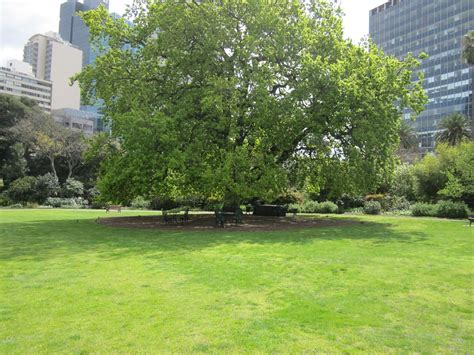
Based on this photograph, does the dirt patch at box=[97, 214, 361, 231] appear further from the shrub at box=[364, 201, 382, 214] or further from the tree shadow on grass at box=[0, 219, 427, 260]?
the shrub at box=[364, 201, 382, 214]

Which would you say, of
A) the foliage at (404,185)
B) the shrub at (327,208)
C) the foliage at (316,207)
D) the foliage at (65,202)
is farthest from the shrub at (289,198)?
the foliage at (65,202)

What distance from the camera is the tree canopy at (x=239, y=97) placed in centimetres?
2055

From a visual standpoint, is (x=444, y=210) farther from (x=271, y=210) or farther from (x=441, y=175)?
(x=271, y=210)

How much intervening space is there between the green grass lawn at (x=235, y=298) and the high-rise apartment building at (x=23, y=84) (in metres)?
147

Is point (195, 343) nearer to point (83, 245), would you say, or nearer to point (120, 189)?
point (83, 245)

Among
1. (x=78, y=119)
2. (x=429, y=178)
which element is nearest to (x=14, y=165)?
(x=429, y=178)

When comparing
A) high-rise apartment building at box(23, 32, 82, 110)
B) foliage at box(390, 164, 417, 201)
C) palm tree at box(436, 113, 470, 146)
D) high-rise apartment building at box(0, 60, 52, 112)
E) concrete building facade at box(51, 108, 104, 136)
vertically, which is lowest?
foliage at box(390, 164, 417, 201)

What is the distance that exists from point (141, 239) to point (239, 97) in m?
9.89

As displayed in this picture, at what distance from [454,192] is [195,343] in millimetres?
29255

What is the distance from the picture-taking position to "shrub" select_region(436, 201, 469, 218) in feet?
93.7

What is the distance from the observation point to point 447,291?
7.85 metres

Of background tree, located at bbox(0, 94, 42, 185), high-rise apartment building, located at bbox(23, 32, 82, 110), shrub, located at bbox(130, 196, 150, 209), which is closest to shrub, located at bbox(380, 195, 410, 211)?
shrub, located at bbox(130, 196, 150, 209)

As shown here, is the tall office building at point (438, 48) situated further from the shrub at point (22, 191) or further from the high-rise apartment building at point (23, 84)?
the high-rise apartment building at point (23, 84)

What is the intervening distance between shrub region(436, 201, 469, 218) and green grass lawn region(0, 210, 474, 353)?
17209mm
